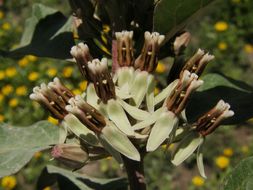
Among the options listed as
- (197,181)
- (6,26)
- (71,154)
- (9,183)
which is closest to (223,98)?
(71,154)

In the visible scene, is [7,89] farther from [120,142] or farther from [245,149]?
[120,142]

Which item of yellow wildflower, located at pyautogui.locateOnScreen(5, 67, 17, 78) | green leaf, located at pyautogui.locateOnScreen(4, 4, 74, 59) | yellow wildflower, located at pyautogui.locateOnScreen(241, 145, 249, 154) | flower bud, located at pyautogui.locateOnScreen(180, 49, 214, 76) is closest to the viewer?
flower bud, located at pyautogui.locateOnScreen(180, 49, 214, 76)

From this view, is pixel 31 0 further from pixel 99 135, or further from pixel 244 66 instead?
pixel 99 135

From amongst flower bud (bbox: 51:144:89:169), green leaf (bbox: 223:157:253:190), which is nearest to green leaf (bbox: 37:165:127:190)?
flower bud (bbox: 51:144:89:169)

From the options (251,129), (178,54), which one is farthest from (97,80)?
(251,129)

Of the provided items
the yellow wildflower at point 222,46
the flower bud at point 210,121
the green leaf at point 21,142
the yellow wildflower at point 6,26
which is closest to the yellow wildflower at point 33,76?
the yellow wildflower at point 6,26

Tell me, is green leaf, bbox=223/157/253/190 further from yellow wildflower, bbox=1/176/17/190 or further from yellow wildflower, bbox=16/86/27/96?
yellow wildflower, bbox=16/86/27/96
